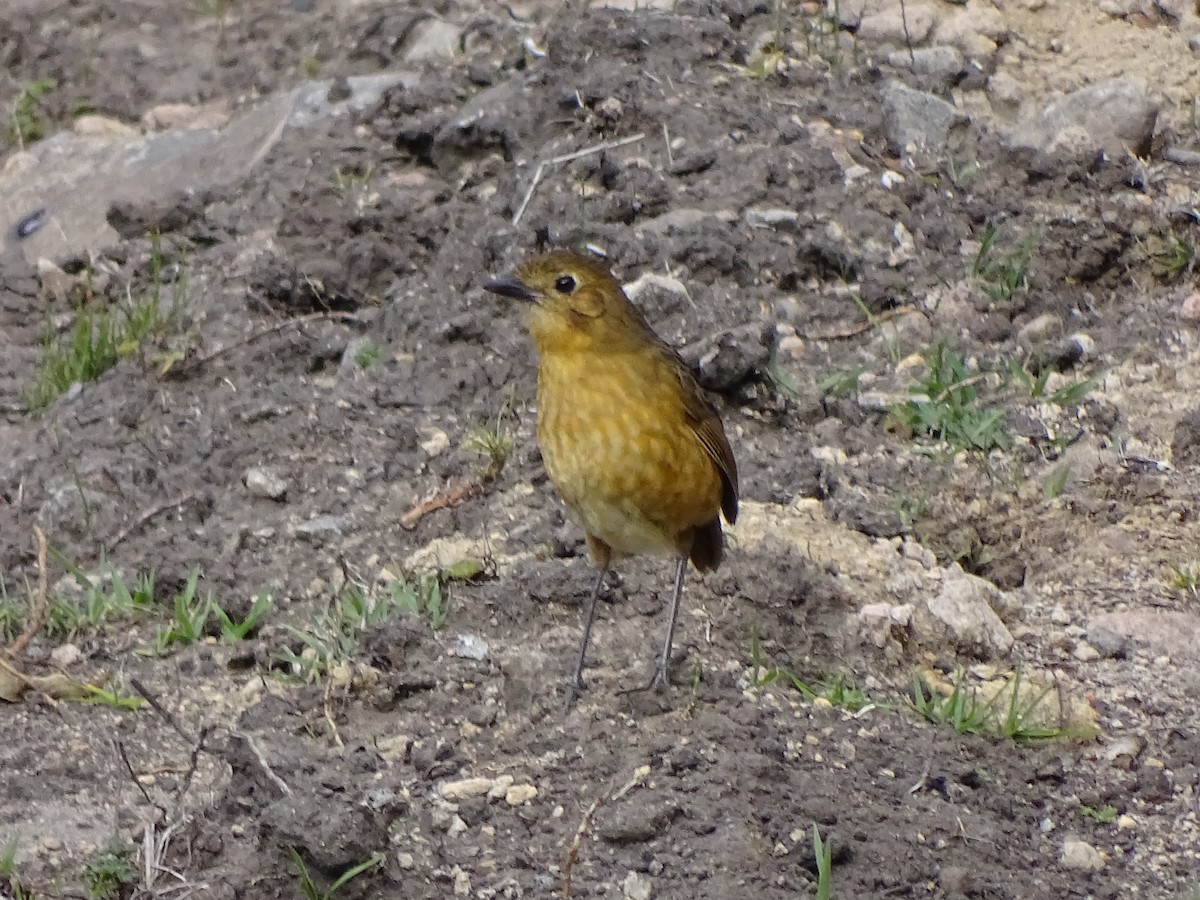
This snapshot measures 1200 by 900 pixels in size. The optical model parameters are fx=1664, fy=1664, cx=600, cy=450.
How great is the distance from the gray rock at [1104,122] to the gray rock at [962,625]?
2.79 metres

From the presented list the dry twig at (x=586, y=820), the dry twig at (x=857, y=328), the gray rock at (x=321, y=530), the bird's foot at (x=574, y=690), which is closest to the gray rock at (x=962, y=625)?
the bird's foot at (x=574, y=690)

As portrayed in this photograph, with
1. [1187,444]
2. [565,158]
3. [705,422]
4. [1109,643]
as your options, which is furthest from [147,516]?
[1187,444]

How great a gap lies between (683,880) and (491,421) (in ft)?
7.90

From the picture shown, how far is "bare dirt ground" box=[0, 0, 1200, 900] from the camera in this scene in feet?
12.2

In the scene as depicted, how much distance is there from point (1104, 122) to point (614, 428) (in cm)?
339

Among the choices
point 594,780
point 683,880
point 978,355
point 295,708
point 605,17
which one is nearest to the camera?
point 683,880

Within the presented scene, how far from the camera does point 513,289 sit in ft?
14.6

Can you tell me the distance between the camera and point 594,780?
3.86 meters

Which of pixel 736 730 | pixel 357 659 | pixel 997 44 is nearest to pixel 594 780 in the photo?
pixel 736 730

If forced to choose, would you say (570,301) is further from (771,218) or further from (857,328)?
(771,218)

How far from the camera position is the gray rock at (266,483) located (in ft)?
17.6

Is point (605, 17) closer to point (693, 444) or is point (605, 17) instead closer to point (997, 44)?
point (997, 44)

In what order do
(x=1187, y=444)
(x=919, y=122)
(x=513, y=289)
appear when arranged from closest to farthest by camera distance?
(x=513, y=289), (x=1187, y=444), (x=919, y=122)

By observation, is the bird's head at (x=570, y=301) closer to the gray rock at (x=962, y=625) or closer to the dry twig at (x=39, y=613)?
the gray rock at (x=962, y=625)
